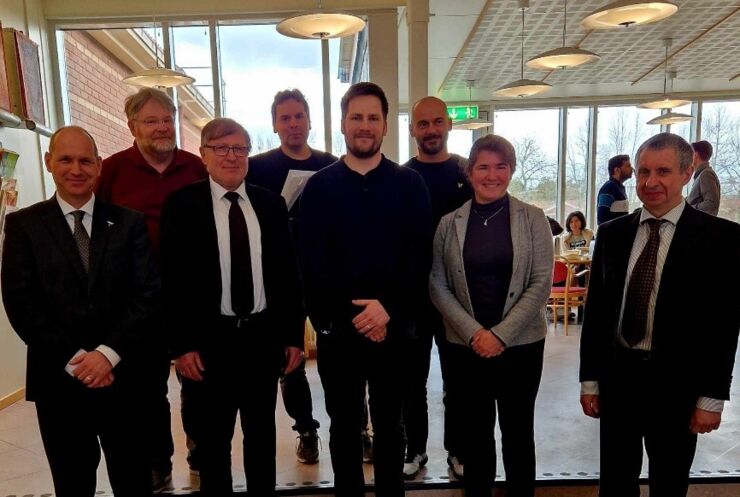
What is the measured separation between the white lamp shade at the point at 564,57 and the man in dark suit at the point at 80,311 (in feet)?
14.2

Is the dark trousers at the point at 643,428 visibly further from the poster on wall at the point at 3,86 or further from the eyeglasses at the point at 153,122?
the poster on wall at the point at 3,86

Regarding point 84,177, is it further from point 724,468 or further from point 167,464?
point 724,468

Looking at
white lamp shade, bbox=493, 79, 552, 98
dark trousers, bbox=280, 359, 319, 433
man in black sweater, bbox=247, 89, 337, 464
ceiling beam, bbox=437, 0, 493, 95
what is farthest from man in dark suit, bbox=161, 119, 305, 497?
white lamp shade, bbox=493, 79, 552, 98

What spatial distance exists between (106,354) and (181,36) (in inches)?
188

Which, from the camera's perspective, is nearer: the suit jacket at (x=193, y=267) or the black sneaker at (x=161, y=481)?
the suit jacket at (x=193, y=267)

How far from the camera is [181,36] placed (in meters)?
5.44

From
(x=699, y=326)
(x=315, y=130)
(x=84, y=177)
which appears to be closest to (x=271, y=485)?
(x=84, y=177)

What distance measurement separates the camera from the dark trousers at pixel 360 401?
5.99 feet

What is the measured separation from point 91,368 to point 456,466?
1.69 m

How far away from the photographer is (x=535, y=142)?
397 inches

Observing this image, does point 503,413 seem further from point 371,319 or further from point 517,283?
point 371,319

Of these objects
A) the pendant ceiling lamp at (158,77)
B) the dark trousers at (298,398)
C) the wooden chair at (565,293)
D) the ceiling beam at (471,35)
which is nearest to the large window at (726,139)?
the ceiling beam at (471,35)

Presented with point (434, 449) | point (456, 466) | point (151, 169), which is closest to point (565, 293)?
point (434, 449)

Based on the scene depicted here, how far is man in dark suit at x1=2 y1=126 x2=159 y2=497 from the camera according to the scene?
5.44ft
